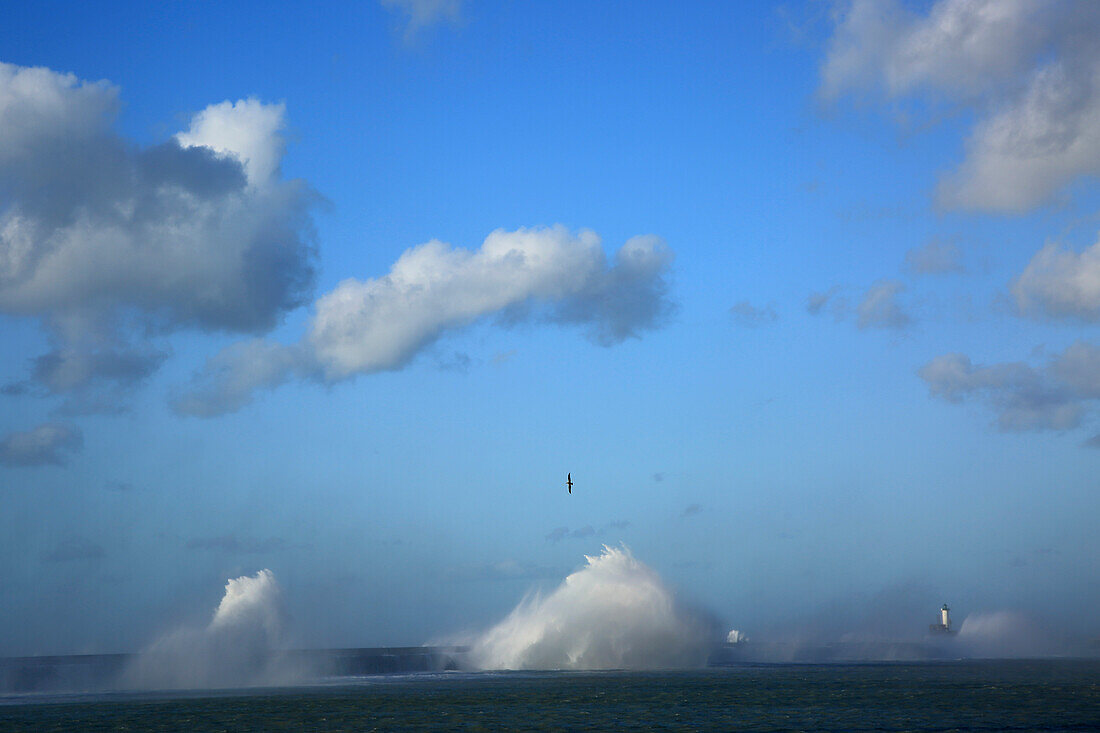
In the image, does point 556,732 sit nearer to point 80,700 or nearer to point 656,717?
point 656,717

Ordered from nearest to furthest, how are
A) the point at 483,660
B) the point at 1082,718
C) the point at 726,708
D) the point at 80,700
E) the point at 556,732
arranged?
the point at 556,732 → the point at 1082,718 → the point at 726,708 → the point at 80,700 → the point at 483,660

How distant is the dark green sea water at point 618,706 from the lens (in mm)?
49344

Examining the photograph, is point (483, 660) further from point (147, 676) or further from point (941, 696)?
point (941, 696)

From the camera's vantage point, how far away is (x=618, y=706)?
2313 inches

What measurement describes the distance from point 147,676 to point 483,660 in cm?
4420

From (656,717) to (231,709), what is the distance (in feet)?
88.5

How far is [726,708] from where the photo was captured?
57.8m

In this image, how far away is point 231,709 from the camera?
202 ft

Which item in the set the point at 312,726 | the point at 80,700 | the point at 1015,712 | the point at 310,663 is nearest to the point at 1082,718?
the point at 1015,712

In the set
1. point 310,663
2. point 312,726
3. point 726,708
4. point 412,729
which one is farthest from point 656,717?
point 310,663

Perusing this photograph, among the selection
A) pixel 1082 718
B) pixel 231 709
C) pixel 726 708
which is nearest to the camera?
pixel 1082 718

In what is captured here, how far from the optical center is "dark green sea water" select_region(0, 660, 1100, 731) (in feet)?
162

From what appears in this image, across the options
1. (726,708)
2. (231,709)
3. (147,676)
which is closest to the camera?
(726,708)

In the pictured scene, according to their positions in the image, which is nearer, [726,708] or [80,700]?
[726,708]
